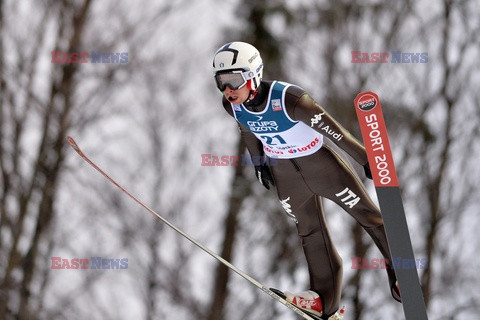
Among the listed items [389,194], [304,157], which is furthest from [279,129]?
[389,194]

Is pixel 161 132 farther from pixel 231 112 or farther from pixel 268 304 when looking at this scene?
pixel 231 112

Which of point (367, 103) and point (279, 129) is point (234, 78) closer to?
point (279, 129)

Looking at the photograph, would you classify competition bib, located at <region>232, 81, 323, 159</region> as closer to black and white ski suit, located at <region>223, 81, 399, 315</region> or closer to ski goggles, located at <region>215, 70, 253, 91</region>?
black and white ski suit, located at <region>223, 81, 399, 315</region>

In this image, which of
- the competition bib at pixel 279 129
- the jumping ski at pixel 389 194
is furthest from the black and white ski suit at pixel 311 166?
the jumping ski at pixel 389 194

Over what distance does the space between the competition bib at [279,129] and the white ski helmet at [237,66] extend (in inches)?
5.2

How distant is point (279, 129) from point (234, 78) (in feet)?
1.18

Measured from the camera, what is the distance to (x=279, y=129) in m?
3.59

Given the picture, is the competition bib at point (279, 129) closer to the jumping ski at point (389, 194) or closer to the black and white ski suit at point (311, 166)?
the black and white ski suit at point (311, 166)

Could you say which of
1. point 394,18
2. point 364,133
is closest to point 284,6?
point 394,18

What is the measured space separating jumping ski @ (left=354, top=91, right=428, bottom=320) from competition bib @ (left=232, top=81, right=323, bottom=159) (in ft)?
1.17

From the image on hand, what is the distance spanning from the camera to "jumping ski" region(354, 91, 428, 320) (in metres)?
3.37

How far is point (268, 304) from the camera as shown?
13094 millimetres

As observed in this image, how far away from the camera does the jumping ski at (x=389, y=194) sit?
3.37 meters

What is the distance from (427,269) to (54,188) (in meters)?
5.91
